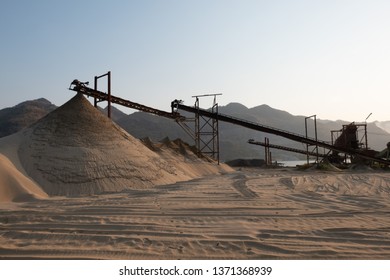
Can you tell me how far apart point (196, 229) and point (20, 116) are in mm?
56541

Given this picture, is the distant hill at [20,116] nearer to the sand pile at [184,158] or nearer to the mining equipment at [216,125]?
the mining equipment at [216,125]

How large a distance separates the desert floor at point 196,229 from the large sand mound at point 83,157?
218 centimetres

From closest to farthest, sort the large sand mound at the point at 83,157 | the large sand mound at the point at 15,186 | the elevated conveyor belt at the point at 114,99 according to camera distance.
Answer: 1. the large sand mound at the point at 15,186
2. the large sand mound at the point at 83,157
3. the elevated conveyor belt at the point at 114,99

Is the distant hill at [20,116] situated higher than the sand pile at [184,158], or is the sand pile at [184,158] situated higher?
the distant hill at [20,116]

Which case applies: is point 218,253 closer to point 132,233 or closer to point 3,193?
point 132,233

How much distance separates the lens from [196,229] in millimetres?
5391

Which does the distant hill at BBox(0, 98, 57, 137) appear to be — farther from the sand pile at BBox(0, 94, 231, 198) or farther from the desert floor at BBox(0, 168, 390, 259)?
the desert floor at BBox(0, 168, 390, 259)

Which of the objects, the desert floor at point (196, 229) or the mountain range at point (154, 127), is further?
the mountain range at point (154, 127)

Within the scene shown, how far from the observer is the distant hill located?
47647 mm

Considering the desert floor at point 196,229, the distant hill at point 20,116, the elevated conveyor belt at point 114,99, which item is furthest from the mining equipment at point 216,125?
the distant hill at point 20,116

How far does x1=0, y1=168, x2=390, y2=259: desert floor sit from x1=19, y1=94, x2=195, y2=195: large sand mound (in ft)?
7.15

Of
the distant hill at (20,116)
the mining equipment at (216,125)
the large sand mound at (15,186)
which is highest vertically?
the distant hill at (20,116)

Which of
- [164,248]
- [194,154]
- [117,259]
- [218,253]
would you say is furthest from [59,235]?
[194,154]

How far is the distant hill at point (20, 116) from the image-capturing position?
156ft
